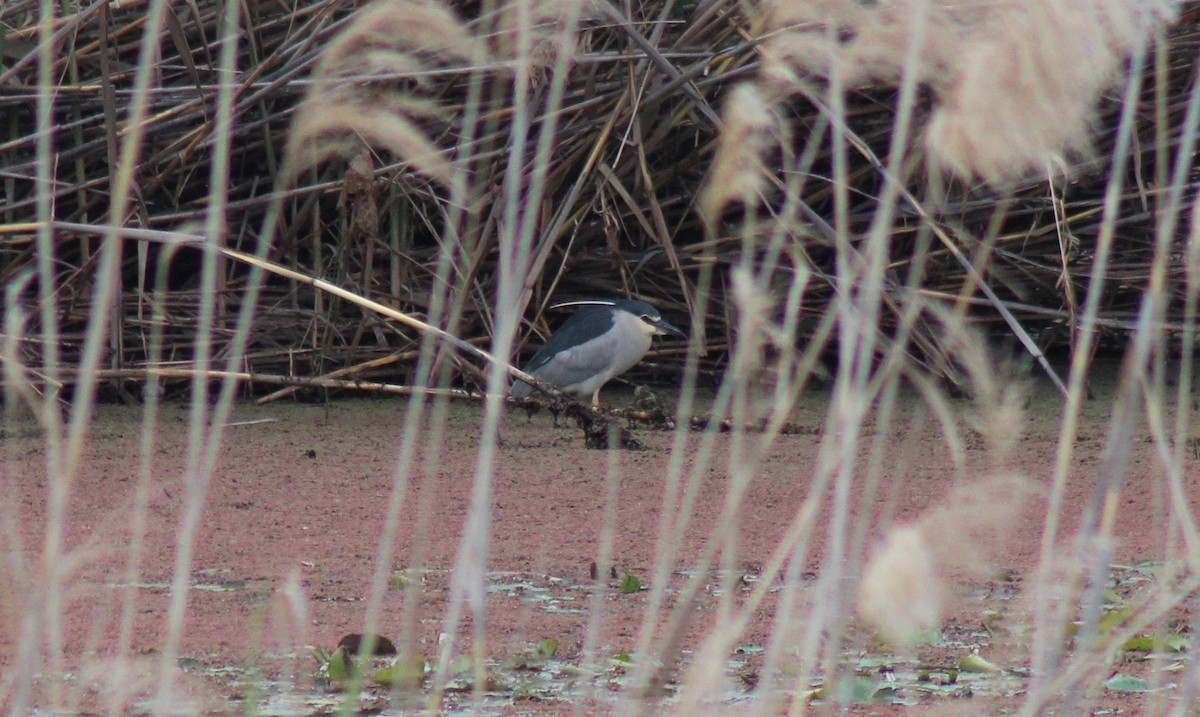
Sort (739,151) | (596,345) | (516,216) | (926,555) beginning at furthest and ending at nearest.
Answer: (596,345) < (516,216) < (739,151) < (926,555)

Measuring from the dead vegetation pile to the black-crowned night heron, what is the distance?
0.43ft

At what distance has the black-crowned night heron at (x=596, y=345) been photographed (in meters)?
4.46

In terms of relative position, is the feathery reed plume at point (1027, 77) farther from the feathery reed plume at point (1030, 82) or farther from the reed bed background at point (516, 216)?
the reed bed background at point (516, 216)

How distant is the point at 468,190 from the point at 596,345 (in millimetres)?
711

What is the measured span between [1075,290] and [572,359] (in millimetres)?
1525

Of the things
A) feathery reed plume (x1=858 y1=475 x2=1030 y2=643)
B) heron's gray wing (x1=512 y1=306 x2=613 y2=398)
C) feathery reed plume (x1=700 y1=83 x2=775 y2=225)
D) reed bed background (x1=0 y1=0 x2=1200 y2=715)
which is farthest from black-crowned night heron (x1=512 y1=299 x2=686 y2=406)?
feathery reed plume (x1=858 y1=475 x2=1030 y2=643)

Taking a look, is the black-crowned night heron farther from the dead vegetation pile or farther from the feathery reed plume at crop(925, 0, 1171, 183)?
the feathery reed plume at crop(925, 0, 1171, 183)

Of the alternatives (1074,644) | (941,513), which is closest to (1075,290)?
(1074,644)

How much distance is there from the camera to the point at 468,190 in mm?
3975

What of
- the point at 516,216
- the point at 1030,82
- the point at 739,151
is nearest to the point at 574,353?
the point at 516,216

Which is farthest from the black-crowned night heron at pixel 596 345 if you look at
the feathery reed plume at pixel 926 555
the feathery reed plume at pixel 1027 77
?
the feathery reed plume at pixel 926 555

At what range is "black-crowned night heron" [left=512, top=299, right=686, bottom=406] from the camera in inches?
176

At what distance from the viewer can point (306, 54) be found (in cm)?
354

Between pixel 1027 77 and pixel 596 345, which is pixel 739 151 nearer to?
pixel 1027 77
